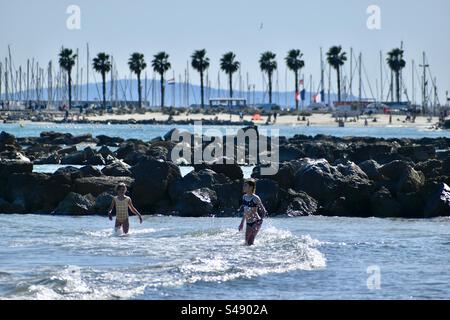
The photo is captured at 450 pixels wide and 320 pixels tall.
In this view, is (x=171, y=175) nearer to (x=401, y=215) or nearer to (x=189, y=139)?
(x=401, y=215)

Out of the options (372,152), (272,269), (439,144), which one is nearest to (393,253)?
(272,269)

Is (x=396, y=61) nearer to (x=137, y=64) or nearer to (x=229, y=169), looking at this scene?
(x=137, y=64)

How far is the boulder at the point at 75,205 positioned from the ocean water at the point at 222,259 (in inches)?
35.4

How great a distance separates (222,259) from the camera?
854 inches

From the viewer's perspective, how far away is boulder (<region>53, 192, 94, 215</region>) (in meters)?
31.0

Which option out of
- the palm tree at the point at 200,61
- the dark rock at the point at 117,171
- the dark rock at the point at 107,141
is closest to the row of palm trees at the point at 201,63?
the palm tree at the point at 200,61

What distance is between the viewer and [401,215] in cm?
3111

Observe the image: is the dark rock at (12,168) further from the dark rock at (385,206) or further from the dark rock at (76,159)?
the dark rock at (76,159)

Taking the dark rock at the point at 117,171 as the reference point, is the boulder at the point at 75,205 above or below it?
below

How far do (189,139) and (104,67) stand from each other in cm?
10147

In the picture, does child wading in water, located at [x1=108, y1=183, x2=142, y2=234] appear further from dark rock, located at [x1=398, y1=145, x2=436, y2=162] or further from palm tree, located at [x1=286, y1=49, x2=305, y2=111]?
palm tree, located at [x1=286, y1=49, x2=305, y2=111]

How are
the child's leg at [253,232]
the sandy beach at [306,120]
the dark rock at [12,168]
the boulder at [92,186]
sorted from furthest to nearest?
1. the sandy beach at [306,120]
2. the dark rock at [12,168]
3. the boulder at [92,186]
4. the child's leg at [253,232]

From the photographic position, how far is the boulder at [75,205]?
31016mm
